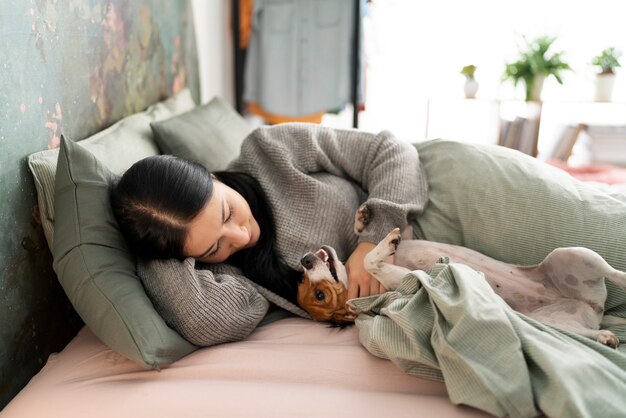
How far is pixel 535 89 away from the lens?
3.05m

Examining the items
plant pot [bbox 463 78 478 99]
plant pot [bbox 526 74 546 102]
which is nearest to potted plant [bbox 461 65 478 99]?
plant pot [bbox 463 78 478 99]

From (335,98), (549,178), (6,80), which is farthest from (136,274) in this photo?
(335,98)

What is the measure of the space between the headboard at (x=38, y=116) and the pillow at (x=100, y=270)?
8 cm

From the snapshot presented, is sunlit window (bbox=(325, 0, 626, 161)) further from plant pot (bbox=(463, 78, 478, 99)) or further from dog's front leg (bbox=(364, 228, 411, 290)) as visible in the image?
dog's front leg (bbox=(364, 228, 411, 290))

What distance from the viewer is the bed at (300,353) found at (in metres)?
0.86

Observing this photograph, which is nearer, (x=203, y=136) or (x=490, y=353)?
(x=490, y=353)

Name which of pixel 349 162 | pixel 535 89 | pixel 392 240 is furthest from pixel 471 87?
pixel 392 240

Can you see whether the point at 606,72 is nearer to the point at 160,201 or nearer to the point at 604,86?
the point at 604,86

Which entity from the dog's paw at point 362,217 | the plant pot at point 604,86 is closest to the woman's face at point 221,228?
the dog's paw at point 362,217

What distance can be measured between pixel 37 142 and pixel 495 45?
3022mm

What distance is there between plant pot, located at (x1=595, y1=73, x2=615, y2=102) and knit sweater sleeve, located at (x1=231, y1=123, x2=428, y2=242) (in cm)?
207

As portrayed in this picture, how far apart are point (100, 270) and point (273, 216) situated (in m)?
0.45

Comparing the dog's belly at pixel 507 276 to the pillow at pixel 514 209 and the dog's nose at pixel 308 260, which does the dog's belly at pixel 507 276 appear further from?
the dog's nose at pixel 308 260

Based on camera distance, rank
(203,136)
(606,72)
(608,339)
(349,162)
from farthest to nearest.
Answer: (606,72), (203,136), (349,162), (608,339)
